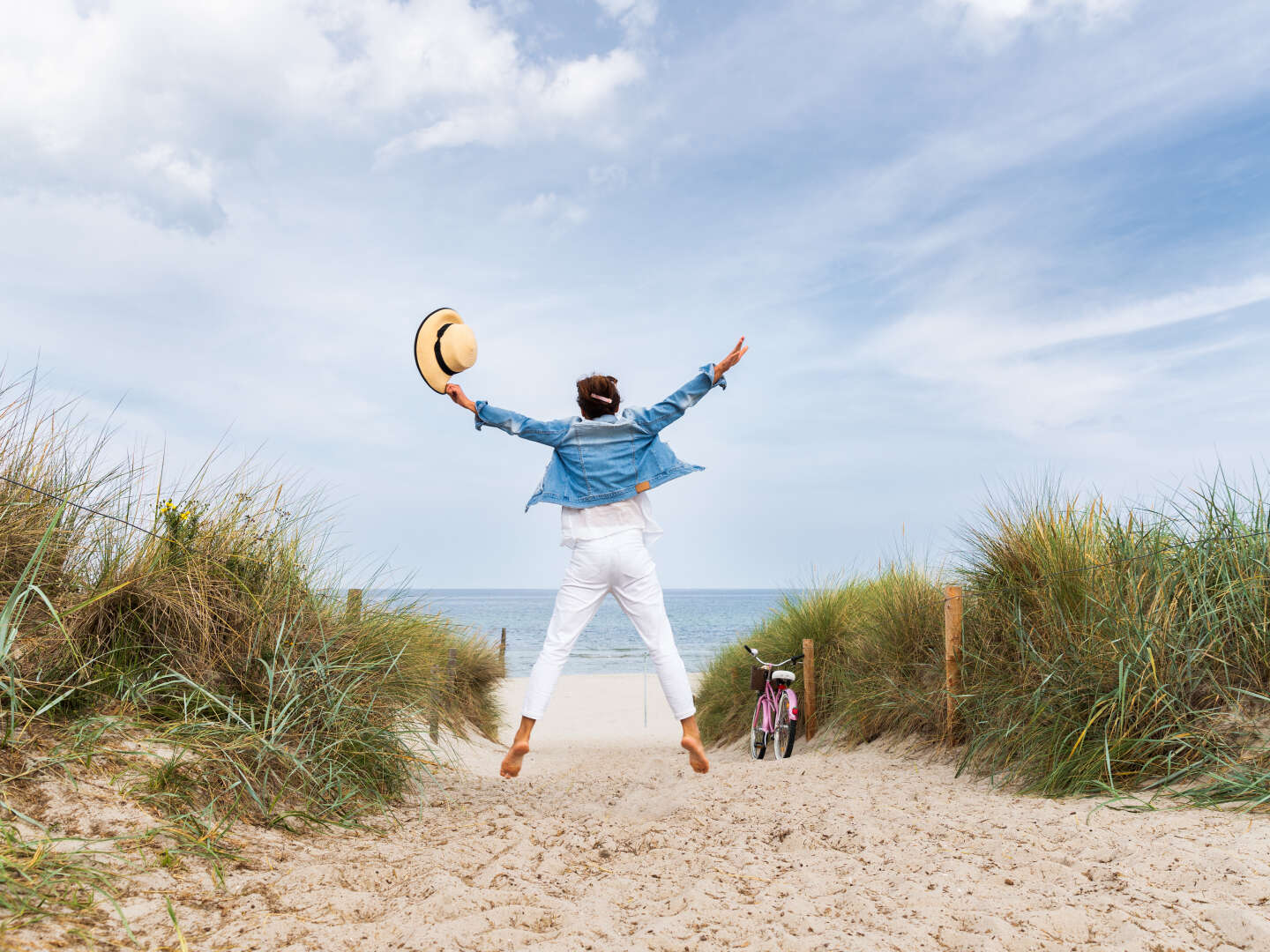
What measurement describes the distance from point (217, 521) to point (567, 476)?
6.58ft

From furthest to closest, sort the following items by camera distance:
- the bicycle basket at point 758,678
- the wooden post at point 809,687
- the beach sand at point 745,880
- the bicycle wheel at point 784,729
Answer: the wooden post at point 809,687 < the bicycle basket at point 758,678 < the bicycle wheel at point 784,729 < the beach sand at point 745,880

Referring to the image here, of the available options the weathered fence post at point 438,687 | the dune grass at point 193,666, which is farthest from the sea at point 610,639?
the dune grass at point 193,666

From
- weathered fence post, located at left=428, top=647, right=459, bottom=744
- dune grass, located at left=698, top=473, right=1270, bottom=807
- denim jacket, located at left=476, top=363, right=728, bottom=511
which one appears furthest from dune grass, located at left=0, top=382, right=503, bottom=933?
dune grass, located at left=698, top=473, right=1270, bottom=807

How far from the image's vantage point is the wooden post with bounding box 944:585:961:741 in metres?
5.67

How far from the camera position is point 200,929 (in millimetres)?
2377

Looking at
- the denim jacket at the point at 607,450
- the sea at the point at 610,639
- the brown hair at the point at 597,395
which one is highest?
the brown hair at the point at 597,395

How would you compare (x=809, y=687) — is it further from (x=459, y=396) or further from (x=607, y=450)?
(x=459, y=396)

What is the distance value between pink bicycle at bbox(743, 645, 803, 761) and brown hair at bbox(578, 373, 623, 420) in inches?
128

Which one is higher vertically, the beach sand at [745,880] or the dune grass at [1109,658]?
the dune grass at [1109,658]

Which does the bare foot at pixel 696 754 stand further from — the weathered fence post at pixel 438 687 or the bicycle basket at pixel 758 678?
the bicycle basket at pixel 758 678

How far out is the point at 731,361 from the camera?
4566 mm

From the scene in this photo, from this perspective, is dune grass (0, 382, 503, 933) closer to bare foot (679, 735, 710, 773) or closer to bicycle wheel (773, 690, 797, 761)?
bare foot (679, 735, 710, 773)

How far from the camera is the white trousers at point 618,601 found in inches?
173

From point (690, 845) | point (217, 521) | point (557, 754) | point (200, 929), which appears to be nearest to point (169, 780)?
point (200, 929)
